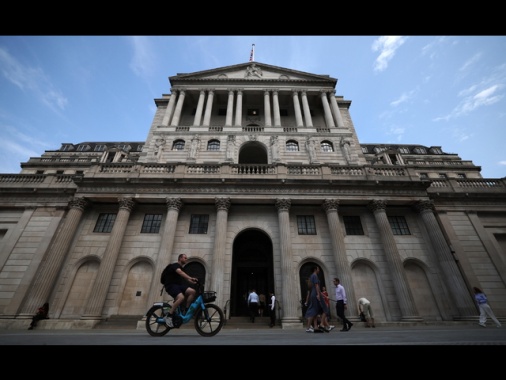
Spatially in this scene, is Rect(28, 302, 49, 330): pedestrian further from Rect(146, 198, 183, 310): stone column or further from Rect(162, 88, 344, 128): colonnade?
Rect(162, 88, 344, 128): colonnade

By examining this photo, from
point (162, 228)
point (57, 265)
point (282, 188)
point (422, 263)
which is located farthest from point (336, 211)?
point (57, 265)

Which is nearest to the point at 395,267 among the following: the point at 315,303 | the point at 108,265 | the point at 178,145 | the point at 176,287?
the point at 315,303

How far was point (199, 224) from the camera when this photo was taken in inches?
700

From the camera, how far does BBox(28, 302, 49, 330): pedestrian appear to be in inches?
514

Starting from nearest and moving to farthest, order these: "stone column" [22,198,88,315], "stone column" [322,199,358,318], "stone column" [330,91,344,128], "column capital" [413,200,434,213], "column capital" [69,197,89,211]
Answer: "stone column" [22,198,88,315] → "stone column" [322,199,358,318] → "column capital" [69,197,89,211] → "column capital" [413,200,434,213] → "stone column" [330,91,344,128]

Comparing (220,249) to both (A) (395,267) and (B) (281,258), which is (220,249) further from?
(A) (395,267)

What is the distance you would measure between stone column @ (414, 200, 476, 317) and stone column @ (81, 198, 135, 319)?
69.8 ft

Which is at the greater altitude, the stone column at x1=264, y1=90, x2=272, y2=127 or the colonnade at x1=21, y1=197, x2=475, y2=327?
the stone column at x1=264, y1=90, x2=272, y2=127

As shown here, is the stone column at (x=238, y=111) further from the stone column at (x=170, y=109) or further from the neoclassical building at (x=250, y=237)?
the neoclassical building at (x=250, y=237)

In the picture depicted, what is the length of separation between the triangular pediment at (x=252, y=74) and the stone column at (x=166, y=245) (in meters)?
18.4

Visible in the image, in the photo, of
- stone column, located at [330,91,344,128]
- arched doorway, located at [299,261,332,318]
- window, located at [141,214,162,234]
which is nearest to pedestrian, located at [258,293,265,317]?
arched doorway, located at [299,261,332,318]
